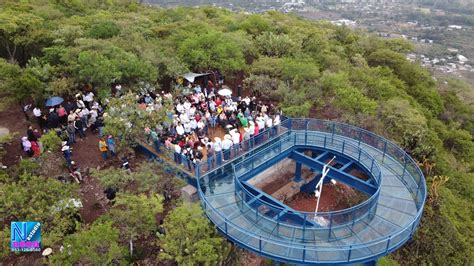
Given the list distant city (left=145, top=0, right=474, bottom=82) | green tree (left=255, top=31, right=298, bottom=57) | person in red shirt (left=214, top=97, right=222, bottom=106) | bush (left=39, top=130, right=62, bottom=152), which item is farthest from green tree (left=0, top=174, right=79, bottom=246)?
distant city (left=145, top=0, right=474, bottom=82)

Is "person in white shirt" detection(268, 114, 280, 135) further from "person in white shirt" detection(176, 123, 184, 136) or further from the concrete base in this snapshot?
the concrete base

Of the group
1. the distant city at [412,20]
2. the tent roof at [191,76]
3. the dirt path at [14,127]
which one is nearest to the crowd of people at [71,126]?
the dirt path at [14,127]

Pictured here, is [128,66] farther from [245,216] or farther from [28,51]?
[245,216]

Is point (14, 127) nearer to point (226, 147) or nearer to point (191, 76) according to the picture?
point (191, 76)

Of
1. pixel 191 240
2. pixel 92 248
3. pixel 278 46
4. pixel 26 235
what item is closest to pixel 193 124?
pixel 191 240

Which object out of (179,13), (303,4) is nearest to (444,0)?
(303,4)

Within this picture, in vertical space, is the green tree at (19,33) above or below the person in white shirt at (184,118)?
above

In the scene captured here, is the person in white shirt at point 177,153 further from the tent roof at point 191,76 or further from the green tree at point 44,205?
the tent roof at point 191,76
